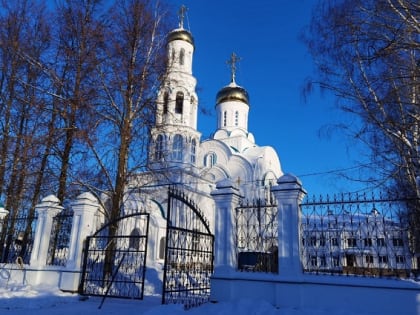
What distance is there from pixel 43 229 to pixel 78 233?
4.05 feet

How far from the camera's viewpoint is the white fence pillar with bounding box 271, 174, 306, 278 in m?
6.31

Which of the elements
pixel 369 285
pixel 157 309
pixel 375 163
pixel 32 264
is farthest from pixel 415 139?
pixel 32 264

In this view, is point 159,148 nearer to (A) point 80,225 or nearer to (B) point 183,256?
(A) point 80,225

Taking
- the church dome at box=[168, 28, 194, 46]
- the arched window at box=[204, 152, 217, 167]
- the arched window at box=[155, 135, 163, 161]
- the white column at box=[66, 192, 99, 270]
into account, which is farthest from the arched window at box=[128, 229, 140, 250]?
the church dome at box=[168, 28, 194, 46]

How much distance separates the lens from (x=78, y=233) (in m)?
8.42

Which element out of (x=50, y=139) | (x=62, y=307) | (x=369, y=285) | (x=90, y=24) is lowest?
(x=62, y=307)

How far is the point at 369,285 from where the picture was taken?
5.70m

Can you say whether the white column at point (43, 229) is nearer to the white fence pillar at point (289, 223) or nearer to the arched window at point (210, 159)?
the white fence pillar at point (289, 223)

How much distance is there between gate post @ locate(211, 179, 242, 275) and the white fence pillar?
0.92 meters

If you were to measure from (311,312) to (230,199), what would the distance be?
2.51 meters

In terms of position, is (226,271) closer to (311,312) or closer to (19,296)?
(311,312)

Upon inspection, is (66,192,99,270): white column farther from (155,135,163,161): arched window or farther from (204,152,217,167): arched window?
(204,152,217,167): arched window

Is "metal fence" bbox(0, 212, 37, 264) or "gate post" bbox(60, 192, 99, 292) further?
Answer: "metal fence" bbox(0, 212, 37, 264)

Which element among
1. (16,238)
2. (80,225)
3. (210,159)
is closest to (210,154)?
(210,159)
